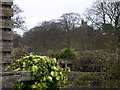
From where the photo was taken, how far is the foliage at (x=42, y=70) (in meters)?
1.91

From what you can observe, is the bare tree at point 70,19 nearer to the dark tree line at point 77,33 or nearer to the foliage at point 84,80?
the dark tree line at point 77,33

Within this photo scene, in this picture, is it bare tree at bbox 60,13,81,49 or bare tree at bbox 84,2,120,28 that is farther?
bare tree at bbox 60,13,81,49

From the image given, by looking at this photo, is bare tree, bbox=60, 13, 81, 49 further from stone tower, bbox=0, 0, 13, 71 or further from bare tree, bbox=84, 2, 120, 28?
stone tower, bbox=0, 0, 13, 71

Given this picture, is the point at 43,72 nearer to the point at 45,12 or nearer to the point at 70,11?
the point at 45,12

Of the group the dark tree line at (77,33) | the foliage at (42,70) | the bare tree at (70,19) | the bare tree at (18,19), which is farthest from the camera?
the bare tree at (18,19)

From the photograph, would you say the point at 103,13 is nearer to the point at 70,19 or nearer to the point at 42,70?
the point at 70,19

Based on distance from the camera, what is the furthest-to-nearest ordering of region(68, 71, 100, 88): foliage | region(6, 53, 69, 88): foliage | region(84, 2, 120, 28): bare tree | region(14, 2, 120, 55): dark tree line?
region(84, 2, 120, 28): bare tree, region(14, 2, 120, 55): dark tree line, region(68, 71, 100, 88): foliage, region(6, 53, 69, 88): foliage

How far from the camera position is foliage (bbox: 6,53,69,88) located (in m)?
1.91

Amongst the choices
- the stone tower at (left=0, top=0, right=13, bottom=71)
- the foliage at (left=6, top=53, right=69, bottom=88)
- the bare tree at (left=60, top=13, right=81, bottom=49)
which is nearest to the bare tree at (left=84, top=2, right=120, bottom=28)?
the bare tree at (left=60, top=13, right=81, bottom=49)

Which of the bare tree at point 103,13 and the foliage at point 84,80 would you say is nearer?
the foliage at point 84,80

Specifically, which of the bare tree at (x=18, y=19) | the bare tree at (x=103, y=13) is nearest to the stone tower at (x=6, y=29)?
the bare tree at (x=103, y=13)

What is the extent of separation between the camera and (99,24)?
14.3 m

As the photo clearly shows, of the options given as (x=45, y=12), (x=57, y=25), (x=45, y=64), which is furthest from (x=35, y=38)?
(x=45, y=64)

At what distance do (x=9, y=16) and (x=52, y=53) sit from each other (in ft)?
22.5
